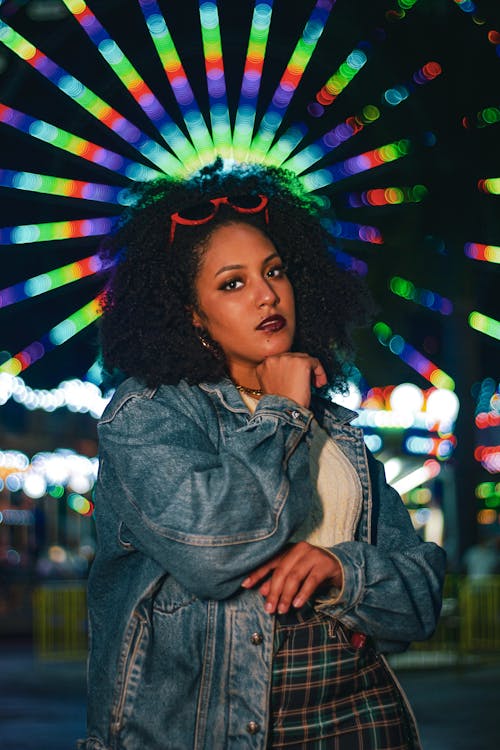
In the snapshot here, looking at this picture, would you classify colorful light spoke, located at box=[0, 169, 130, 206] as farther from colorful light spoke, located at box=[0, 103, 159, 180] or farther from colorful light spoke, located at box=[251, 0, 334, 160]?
colorful light spoke, located at box=[251, 0, 334, 160]

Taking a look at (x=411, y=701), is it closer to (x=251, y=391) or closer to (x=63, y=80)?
(x=251, y=391)

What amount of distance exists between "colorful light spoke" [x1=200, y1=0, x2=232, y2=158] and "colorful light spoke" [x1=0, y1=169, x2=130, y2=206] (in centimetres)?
145

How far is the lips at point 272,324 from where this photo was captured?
2.66 metres

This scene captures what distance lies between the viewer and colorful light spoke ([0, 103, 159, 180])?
15266 millimetres

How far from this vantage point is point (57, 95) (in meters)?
16.5

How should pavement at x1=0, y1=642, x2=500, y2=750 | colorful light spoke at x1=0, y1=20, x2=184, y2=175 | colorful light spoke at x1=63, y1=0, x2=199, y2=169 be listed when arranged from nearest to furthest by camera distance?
pavement at x1=0, y1=642, x2=500, y2=750, colorful light spoke at x1=63, y1=0, x2=199, y2=169, colorful light spoke at x1=0, y1=20, x2=184, y2=175

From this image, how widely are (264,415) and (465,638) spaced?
12.1 meters

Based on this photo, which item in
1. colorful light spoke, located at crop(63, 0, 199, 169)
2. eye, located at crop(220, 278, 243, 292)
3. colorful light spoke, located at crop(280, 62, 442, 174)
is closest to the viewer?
eye, located at crop(220, 278, 243, 292)

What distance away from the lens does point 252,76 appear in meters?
15.6

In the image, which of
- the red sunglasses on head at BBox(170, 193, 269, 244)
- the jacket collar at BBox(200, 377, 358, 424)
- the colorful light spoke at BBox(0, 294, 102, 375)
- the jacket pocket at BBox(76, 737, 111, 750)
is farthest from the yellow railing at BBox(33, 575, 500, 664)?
the jacket pocket at BBox(76, 737, 111, 750)

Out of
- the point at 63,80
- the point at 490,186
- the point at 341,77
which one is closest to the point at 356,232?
the point at 341,77

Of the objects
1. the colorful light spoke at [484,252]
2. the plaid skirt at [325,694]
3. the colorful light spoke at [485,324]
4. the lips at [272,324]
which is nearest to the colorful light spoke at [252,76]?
the colorful light spoke at [484,252]

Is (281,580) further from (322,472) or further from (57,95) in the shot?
(57,95)

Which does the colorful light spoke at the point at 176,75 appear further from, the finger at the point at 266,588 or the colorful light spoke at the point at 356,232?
the finger at the point at 266,588
